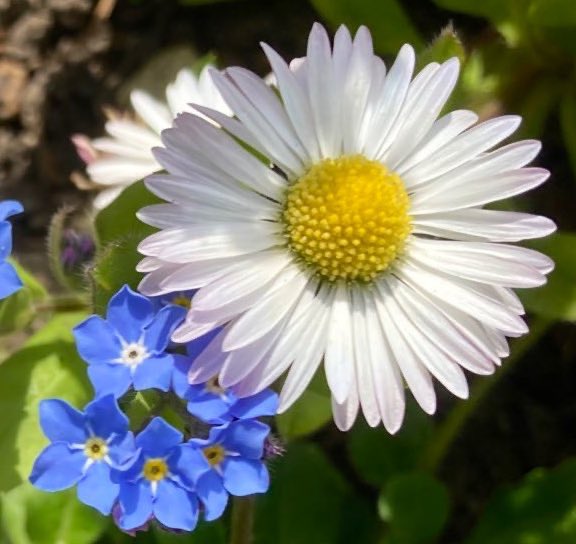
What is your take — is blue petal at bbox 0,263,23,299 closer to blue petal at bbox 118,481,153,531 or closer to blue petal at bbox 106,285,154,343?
blue petal at bbox 106,285,154,343

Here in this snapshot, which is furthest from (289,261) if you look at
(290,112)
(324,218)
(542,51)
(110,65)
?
(110,65)

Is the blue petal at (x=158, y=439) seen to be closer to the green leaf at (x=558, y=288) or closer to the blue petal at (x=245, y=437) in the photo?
the blue petal at (x=245, y=437)

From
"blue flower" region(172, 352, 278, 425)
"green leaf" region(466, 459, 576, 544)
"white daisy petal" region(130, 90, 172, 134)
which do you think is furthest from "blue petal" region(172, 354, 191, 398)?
"green leaf" region(466, 459, 576, 544)

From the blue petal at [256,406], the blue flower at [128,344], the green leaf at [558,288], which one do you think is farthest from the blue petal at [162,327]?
the green leaf at [558,288]

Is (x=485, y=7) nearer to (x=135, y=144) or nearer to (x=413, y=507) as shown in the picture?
(x=135, y=144)

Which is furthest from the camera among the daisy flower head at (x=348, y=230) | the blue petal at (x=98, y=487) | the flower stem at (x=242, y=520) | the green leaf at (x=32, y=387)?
the green leaf at (x=32, y=387)

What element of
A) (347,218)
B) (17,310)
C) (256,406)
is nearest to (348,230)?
(347,218)

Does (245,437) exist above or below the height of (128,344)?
below
